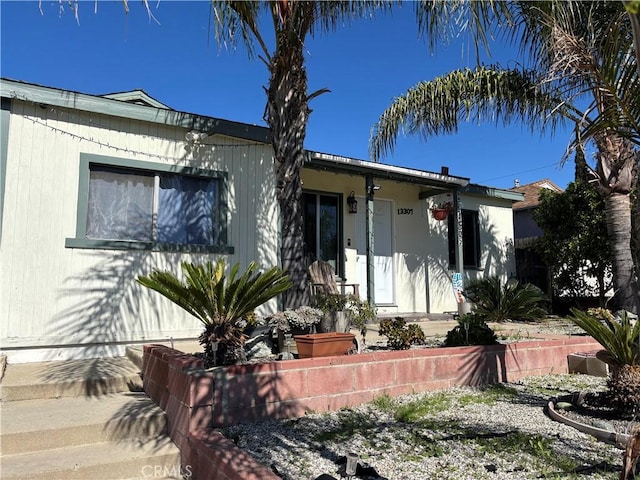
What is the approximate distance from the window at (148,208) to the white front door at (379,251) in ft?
14.0

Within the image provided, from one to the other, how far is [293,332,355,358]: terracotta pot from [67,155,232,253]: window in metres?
2.84

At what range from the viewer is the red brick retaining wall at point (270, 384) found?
138 inches

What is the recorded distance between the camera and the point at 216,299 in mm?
4375

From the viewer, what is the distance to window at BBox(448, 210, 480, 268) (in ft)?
40.7

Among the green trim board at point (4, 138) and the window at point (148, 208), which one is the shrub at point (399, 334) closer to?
the window at point (148, 208)

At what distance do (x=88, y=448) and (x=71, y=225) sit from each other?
3.30m

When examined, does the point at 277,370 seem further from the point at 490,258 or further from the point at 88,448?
the point at 490,258

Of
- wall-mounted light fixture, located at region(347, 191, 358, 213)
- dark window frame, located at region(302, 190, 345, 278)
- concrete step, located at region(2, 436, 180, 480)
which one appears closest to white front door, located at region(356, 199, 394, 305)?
wall-mounted light fixture, located at region(347, 191, 358, 213)

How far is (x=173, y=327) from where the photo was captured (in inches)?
268

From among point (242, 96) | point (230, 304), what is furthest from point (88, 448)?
point (242, 96)

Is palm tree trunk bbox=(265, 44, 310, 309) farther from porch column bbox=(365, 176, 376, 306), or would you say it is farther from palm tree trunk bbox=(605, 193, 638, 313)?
palm tree trunk bbox=(605, 193, 638, 313)

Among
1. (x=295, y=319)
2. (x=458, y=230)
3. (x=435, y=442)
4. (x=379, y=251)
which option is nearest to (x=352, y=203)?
(x=379, y=251)

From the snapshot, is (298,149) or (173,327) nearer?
(298,149)

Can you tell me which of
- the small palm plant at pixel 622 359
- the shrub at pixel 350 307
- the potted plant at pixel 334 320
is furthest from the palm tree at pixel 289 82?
the small palm plant at pixel 622 359
